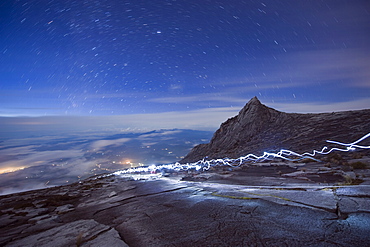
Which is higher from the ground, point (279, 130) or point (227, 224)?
point (279, 130)

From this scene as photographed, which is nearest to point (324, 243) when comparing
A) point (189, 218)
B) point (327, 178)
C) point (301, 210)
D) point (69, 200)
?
point (301, 210)

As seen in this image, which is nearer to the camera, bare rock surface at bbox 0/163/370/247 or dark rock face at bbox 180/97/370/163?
bare rock surface at bbox 0/163/370/247

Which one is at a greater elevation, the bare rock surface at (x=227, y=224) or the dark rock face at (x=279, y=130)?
the dark rock face at (x=279, y=130)

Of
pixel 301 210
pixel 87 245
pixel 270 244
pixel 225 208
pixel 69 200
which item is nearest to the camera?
pixel 270 244

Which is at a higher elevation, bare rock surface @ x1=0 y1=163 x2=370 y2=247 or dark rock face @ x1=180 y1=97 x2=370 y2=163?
dark rock face @ x1=180 y1=97 x2=370 y2=163

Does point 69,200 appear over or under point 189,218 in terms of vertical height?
under

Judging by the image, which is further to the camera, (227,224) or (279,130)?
(279,130)

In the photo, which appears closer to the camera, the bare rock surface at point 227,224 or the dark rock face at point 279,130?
the bare rock surface at point 227,224

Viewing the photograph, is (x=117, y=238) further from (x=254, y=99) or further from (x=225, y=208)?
(x=254, y=99)
